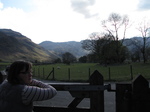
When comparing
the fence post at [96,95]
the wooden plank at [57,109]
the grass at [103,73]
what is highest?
the fence post at [96,95]

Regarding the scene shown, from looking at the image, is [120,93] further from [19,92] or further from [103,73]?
[103,73]

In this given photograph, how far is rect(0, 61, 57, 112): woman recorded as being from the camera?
2.03 meters

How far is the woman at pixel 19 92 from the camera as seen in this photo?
2.03m

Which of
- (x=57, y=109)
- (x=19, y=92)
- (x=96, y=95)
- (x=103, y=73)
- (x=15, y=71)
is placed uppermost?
(x=15, y=71)

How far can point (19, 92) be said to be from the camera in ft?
6.66

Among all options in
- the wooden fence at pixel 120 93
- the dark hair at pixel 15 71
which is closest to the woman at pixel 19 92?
the dark hair at pixel 15 71

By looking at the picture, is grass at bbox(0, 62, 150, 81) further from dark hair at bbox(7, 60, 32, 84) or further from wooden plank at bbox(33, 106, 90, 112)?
dark hair at bbox(7, 60, 32, 84)

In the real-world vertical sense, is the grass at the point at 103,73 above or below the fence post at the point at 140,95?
below

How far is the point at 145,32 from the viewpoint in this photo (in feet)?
186

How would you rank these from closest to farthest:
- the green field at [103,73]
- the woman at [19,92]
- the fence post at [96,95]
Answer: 1. the woman at [19,92]
2. the fence post at [96,95]
3. the green field at [103,73]

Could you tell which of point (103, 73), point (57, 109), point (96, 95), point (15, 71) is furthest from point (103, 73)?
point (15, 71)

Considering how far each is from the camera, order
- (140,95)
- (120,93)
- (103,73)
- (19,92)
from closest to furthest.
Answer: (19,92) → (140,95) → (120,93) → (103,73)

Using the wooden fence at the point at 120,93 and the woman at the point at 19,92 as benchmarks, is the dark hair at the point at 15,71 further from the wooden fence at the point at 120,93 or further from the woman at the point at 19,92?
the wooden fence at the point at 120,93

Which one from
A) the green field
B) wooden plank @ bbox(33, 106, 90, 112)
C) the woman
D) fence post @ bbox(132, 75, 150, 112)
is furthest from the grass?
the woman
